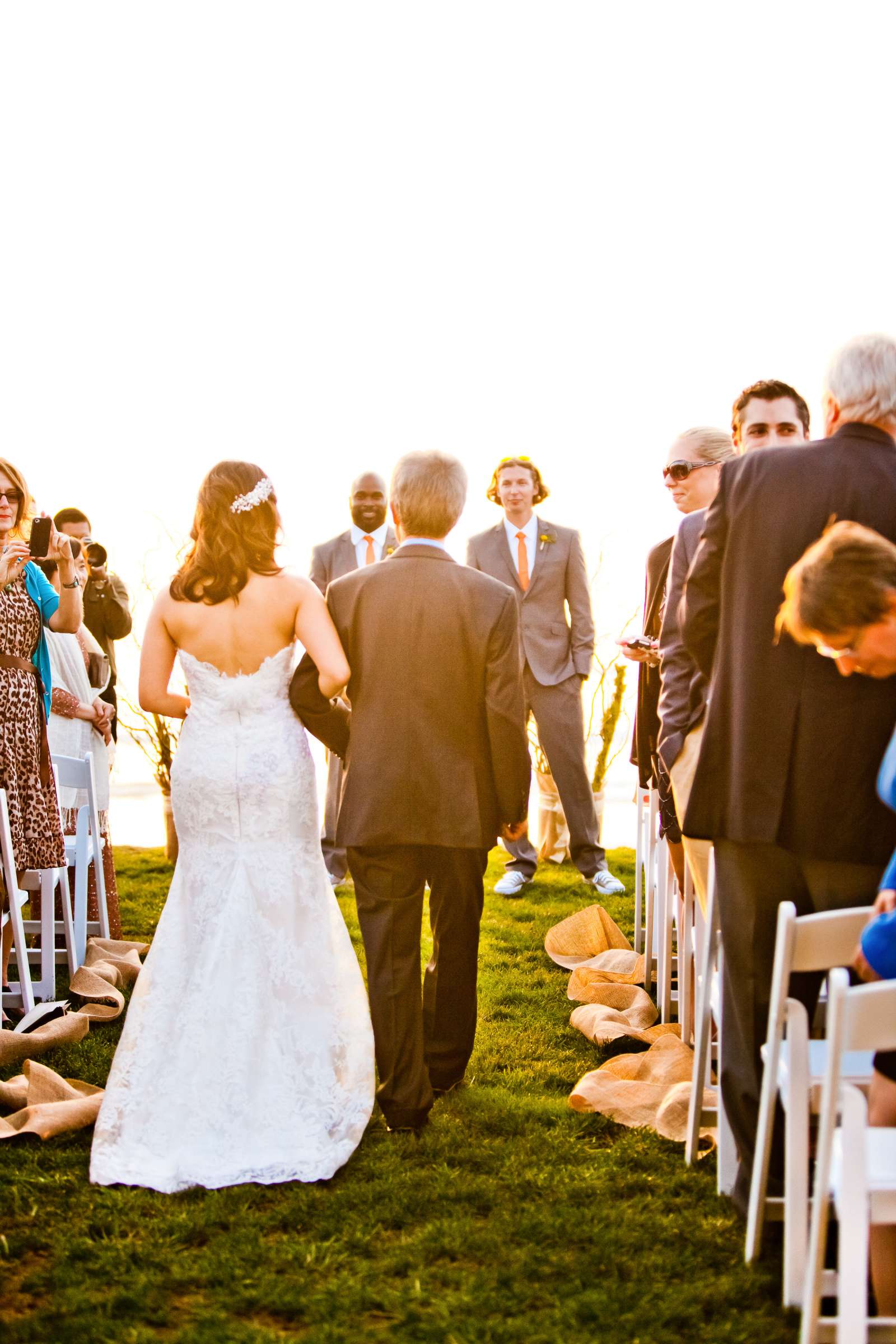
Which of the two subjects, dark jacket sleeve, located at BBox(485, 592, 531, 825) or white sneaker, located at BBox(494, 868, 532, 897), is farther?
white sneaker, located at BBox(494, 868, 532, 897)

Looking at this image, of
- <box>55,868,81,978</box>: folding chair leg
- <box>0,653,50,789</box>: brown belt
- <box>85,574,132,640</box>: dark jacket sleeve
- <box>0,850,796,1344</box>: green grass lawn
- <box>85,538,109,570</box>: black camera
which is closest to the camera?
<box>0,850,796,1344</box>: green grass lawn

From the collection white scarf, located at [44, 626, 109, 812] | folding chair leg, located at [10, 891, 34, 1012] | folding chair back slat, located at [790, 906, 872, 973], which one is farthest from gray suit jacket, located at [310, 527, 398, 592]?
folding chair back slat, located at [790, 906, 872, 973]

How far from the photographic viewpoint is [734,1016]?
9.27ft

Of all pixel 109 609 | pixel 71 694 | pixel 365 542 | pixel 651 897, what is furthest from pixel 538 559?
pixel 71 694

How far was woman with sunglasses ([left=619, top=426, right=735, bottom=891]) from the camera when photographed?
4.01 m

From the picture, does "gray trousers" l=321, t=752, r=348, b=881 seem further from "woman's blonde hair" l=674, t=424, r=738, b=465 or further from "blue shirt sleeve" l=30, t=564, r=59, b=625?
"woman's blonde hair" l=674, t=424, r=738, b=465

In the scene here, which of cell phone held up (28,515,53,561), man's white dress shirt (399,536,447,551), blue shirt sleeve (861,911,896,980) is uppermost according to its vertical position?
cell phone held up (28,515,53,561)

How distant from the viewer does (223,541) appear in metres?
3.44

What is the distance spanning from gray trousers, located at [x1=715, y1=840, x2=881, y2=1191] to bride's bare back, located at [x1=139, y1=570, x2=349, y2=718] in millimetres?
1251

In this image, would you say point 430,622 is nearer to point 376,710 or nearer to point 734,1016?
point 376,710

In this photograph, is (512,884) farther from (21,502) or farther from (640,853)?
(21,502)

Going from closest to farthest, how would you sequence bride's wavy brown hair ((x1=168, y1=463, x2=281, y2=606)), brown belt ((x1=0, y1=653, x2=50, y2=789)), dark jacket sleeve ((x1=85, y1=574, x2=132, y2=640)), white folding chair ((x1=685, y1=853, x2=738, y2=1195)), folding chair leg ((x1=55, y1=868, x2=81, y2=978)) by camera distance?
white folding chair ((x1=685, y1=853, x2=738, y2=1195)) → bride's wavy brown hair ((x1=168, y1=463, x2=281, y2=606)) → brown belt ((x1=0, y1=653, x2=50, y2=789)) → folding chair leg ((x1=55, y1=868, x2=81, y2=978)) → dark jacket sleeve ((x1=85, y1=574, x2=132, y2=640))

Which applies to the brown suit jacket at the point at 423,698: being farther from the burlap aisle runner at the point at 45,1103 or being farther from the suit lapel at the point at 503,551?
the suit lapel at the point at 503,551

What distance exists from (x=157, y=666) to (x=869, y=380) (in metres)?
2.04
